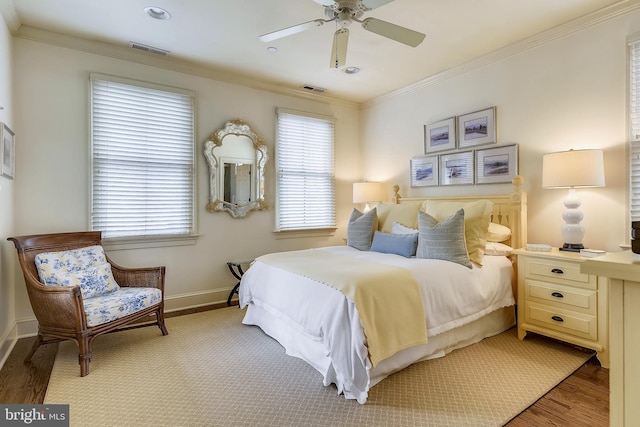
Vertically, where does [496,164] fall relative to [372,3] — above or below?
below

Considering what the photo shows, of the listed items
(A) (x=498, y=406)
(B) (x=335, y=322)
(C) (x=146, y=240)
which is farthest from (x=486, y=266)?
(C) (x=146, y=240)

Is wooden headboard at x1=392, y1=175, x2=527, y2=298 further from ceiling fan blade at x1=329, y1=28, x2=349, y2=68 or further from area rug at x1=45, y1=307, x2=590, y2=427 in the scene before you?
ceiling fan blade at x1=329, y1=28, x2=349, y2=68

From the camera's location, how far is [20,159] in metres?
3.04

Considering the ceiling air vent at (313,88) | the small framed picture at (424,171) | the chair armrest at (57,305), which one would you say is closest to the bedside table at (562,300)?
the small framed picture at (424,171)

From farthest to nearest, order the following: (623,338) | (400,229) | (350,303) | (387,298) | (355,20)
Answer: (400,229) < (355,20) < (387,298) < (350,303) < (623,338)

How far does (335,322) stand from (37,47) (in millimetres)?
Result: 3675

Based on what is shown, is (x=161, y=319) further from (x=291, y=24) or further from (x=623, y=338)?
(x=623, y=338)

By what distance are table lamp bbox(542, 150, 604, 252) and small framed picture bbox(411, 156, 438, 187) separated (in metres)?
1.45

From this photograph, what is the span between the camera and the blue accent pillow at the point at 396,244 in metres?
3.17

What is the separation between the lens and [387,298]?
2.23m

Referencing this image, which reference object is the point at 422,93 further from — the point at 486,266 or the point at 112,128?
the point at 112,128

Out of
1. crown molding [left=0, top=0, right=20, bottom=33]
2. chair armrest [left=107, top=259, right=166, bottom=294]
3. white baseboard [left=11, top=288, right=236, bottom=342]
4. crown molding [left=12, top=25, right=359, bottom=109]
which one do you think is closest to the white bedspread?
chair armrest [left=107, top=259, right=166, bottom=294]

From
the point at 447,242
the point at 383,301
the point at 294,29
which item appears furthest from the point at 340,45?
the point at 383,301

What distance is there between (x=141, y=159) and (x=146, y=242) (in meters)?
0.91
